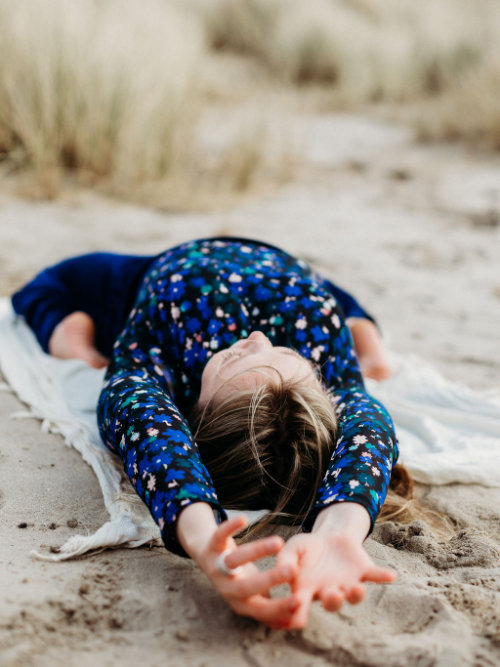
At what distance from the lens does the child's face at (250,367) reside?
1817 millimetres

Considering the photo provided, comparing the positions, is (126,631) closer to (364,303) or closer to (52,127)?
(364,303)

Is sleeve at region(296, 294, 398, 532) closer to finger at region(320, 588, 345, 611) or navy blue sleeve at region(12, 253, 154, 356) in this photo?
finger at region(320, 588, 345, 611)

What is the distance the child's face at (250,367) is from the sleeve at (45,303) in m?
1.07

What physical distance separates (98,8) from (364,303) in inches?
131

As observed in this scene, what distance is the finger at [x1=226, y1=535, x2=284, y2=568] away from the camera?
1238 millimetres

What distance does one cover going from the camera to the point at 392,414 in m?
2.57

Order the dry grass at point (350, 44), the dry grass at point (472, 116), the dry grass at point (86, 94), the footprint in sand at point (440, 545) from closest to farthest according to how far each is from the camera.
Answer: the footprint in sand at point (440, 545)
the dry grass at point (86, 94)
the dry grass at point (472, 116)
the dry grass at point (350, 44)

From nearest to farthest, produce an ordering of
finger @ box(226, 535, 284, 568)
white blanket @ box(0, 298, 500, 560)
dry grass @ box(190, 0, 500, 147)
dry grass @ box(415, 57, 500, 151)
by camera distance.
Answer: finger @ box(226, 535, 284, 568) < white blanket @ box(0, 298, 500, 560) < dry grass @ box(415, 57, 500, 151) < dry grass @ box(190, 0, 500, 147)

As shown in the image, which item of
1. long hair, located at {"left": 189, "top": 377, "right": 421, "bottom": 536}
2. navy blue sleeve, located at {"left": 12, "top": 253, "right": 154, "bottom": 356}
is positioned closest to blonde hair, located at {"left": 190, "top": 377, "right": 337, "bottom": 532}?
long hair, located at {"left": 189, "top": 377, "right": 421, "bottom": 536}

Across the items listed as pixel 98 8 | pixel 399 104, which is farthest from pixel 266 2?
pixel 98 8

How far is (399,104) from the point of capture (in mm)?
8789

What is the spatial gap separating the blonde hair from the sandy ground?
0.24 m

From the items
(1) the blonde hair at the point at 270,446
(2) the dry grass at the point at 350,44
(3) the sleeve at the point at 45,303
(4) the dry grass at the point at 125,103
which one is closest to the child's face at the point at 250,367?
(1) the blonde hair at the point at 270,446

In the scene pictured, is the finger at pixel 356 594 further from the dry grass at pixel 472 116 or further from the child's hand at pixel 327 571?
the dry grass at pixel 472 116
